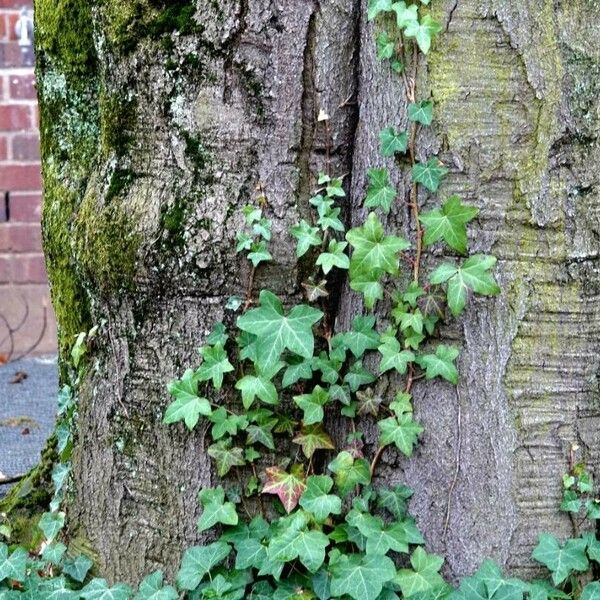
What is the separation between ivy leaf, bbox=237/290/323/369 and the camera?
2.18 metres

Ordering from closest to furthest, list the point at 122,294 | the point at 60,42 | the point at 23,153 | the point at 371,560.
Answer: the point at 371,560, the point at 122,294, the point at 60,42, the point at 23,153

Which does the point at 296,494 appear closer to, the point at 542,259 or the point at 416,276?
the point at 416,276

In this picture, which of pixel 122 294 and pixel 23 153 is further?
pixel 23 153

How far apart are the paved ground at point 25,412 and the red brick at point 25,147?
1069 mm

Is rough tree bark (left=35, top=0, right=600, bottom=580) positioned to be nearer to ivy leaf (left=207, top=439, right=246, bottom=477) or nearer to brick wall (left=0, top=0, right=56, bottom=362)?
ivy leaf (left=207, top=439, right=246, bottom=477)

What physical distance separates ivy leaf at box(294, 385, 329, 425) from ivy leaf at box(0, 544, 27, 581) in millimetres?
763

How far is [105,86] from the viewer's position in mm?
2352

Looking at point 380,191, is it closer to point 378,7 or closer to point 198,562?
point 378,7

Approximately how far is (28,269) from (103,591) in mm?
3504

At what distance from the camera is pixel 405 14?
209 centimetres

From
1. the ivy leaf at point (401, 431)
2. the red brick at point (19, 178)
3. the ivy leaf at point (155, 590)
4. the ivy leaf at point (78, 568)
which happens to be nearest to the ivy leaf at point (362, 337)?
the ivy leaf at point (401, 431)

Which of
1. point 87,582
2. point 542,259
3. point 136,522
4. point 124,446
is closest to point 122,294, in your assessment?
point 124,446

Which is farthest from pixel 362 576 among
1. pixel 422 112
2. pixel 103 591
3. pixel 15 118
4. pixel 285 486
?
pixel 15 118

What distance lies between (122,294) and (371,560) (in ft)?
2.60
